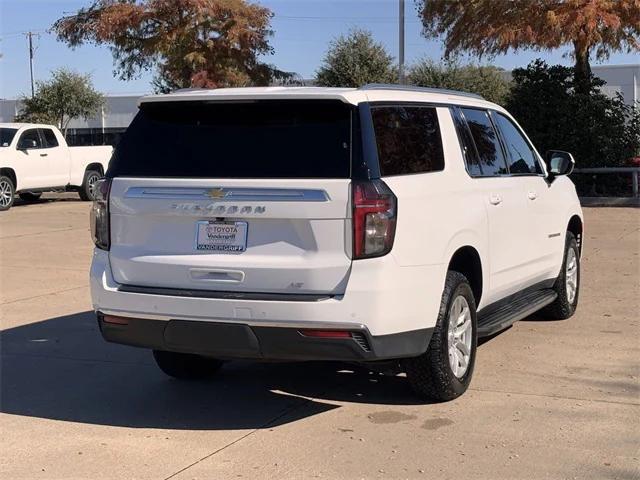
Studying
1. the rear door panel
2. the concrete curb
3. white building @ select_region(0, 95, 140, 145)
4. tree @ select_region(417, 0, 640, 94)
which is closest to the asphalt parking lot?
the rear door panel

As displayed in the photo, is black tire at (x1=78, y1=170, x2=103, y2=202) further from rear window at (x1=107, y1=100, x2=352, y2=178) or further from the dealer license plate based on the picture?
the dealer license plate

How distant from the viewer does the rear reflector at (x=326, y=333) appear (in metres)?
4.68

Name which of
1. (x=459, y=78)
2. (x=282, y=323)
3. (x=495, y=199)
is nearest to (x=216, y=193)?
(x=282, y=323)

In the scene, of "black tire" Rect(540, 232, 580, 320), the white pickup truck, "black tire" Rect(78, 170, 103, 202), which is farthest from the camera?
"black tire" Rect(78, 170, 103, 202)

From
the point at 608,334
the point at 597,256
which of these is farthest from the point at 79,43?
the point at 608,334

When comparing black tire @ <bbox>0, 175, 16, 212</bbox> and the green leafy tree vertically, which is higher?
the green leafy tree

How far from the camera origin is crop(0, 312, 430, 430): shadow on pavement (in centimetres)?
540

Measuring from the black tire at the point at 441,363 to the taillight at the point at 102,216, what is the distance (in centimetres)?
199

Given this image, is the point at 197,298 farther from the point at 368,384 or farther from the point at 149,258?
the point at 368,384

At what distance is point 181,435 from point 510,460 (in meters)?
1.89

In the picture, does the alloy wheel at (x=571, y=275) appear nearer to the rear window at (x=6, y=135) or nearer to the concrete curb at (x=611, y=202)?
the concrete curb at (x=611, y=202)

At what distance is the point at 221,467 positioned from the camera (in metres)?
4.52

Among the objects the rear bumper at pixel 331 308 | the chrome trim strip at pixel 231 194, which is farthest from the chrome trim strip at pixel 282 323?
the chrome trim strip at pixel 231 194

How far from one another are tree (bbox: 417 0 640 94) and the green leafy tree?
0.55 m
